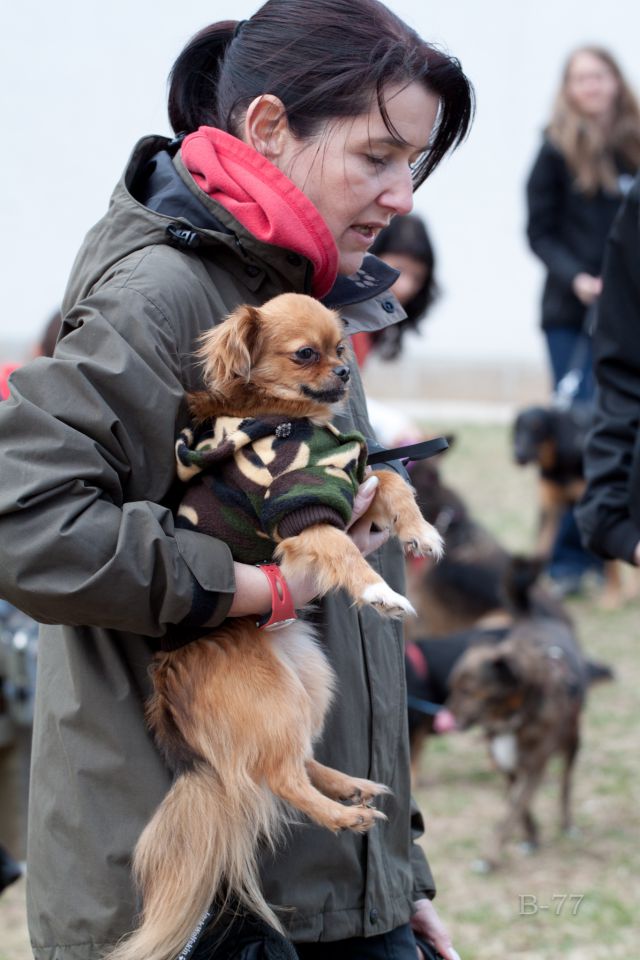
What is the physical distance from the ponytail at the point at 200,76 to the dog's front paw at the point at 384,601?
825 mm

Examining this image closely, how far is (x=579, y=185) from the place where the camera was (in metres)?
7.50

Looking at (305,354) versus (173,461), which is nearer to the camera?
(173,461)

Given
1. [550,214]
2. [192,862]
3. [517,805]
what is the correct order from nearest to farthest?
[192,862], [517,805], [550,214]

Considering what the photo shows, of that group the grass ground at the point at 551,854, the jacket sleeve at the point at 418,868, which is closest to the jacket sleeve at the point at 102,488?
the jacket sleeve at the point at 418,868

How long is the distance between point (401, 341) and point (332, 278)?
2.34m

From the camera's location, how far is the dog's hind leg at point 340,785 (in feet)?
5.79

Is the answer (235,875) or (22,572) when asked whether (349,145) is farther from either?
(235,875)

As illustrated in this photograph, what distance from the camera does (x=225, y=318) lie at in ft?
5.68

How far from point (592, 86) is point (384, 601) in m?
6.56

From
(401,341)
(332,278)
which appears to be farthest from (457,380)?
(332,278)

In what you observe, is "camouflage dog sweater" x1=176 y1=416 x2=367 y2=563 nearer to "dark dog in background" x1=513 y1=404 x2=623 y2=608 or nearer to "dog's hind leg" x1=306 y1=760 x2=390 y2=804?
"dog's hind leg" x1=306 y1=760 x2=390 y2=804

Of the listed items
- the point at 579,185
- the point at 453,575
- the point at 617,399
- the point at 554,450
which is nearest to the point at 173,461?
the point at 617,399

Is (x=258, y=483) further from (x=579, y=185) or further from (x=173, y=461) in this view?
(x=579, y=185)

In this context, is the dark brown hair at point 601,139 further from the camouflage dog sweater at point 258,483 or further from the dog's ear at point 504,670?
the camouflage dog sweater at point 258,483
